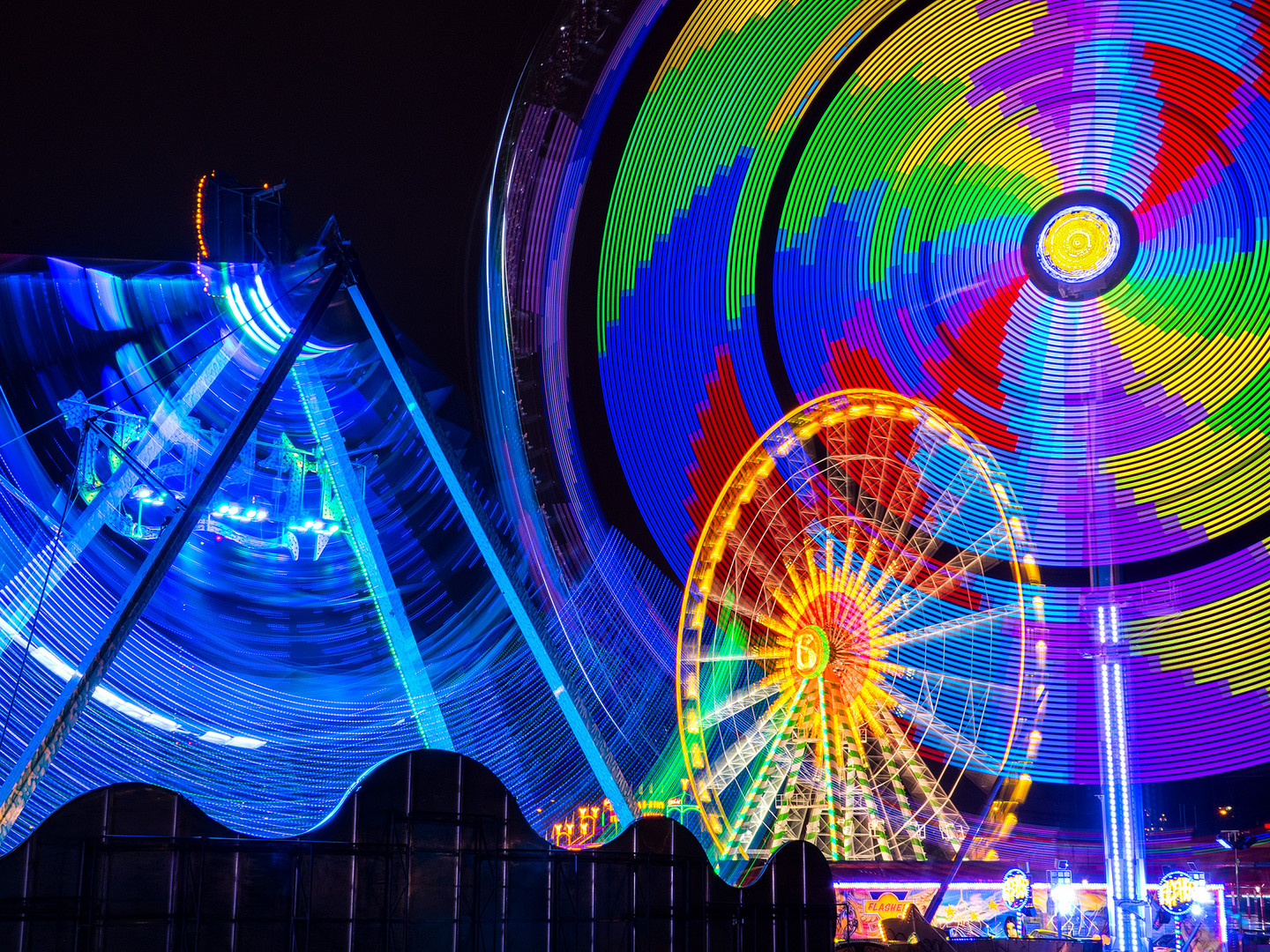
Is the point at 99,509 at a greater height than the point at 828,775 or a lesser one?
greater

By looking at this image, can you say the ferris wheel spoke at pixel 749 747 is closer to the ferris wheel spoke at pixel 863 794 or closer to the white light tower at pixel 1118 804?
the ferris wheel spoke at pixel 863 794

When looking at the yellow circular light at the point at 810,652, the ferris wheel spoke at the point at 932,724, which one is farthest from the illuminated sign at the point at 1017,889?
the yellow circular light at the point at 810,652

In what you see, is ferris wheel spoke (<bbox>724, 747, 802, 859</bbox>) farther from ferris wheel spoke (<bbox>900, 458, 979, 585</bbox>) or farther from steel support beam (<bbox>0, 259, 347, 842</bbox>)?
steel support beam (<bbox>0, 259, 347, 842</bbox>)

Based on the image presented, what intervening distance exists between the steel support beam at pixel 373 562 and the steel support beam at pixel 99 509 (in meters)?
1.56

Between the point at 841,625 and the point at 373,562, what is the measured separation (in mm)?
6696

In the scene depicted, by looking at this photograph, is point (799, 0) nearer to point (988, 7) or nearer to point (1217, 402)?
point (988, 7)

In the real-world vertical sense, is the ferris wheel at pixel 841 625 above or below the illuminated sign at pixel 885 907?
above

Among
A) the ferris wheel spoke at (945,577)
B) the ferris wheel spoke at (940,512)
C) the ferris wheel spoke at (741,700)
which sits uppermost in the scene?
the ferris wheel spoke at (940,512)

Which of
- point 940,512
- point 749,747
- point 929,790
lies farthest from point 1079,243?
point 749,747

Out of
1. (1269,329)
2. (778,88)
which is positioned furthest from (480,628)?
(1269,329)

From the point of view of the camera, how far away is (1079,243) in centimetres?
1448

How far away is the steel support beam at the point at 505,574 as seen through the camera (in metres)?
11.7

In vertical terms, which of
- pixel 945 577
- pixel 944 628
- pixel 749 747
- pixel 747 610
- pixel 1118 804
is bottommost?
pixel 1118 804

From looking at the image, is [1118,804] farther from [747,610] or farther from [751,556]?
[751,556]
